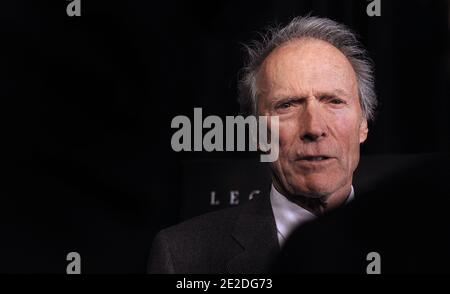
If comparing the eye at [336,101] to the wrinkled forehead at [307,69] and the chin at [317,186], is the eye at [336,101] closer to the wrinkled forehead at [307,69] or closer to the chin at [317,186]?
the wrinkled forehead at [307,69]

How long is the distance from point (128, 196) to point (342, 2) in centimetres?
77

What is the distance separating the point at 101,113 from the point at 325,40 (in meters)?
0.72

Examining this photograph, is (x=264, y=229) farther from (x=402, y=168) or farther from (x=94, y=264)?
(x=94, y=264)

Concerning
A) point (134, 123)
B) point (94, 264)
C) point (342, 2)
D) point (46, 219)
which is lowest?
point (94, 264)

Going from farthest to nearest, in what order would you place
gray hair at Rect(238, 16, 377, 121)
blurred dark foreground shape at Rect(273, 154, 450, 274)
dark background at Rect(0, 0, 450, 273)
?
1. dark background at Rect(0, 0, 450, 273)
2. gray hair at Rect(238, 16, 377, 121)
3. blurred dark foreground shape at Rect(273, 154, 450, 274)

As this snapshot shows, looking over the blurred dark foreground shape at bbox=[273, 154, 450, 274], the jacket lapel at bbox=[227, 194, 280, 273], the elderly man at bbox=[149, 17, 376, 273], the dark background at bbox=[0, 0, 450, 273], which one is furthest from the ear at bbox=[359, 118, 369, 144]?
the dark background at bbox=[0, 0, 450, 273]

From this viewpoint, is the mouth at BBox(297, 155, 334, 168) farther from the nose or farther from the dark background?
the dark background

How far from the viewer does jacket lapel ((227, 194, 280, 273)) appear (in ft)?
3.48

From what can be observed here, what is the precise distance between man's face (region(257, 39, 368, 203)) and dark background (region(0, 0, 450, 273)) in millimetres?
384

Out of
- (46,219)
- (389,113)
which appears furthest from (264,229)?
(46,219)

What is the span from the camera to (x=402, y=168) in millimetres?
1268
